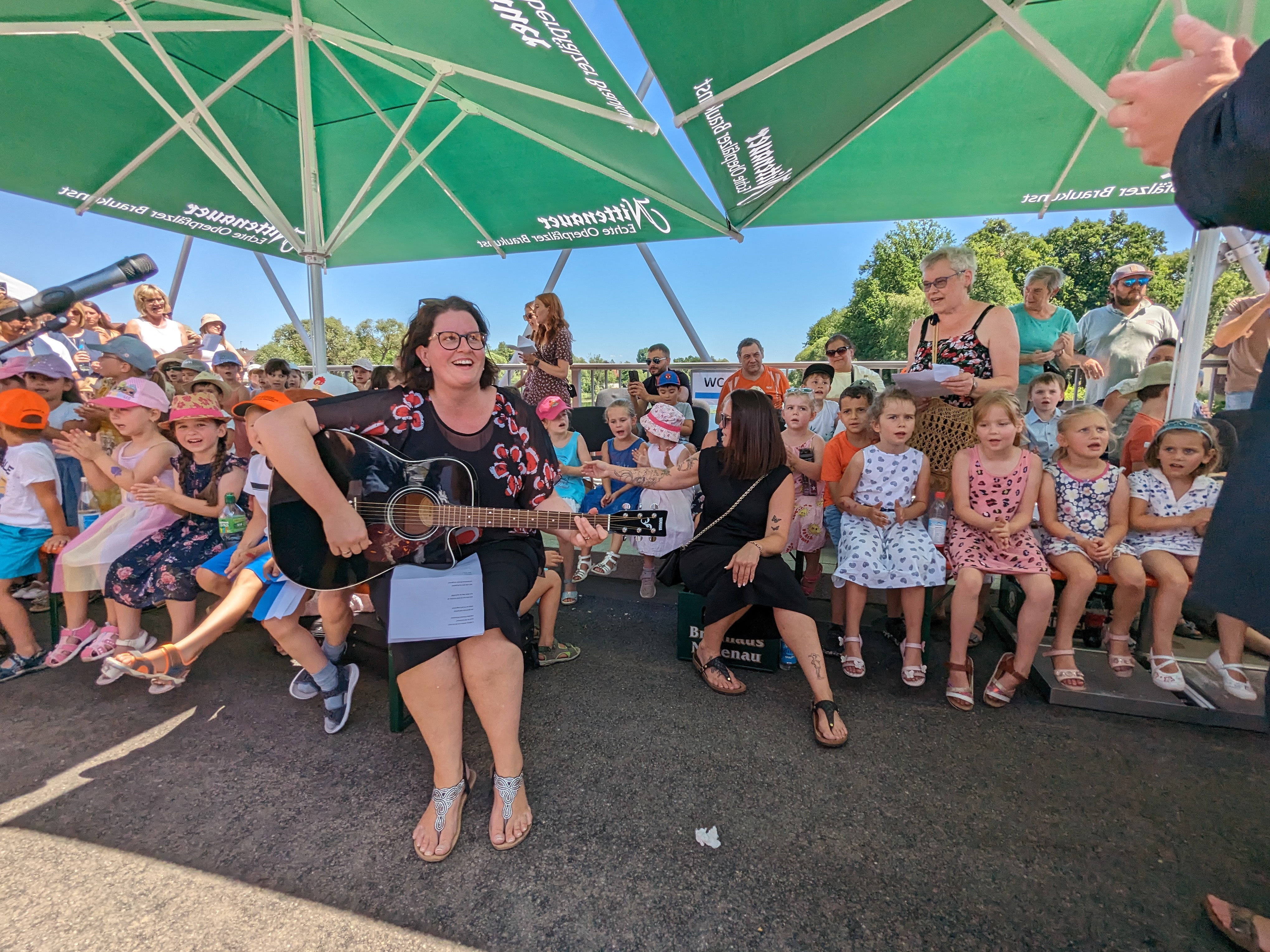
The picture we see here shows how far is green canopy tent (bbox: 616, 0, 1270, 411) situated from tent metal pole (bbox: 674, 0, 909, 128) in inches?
0.5

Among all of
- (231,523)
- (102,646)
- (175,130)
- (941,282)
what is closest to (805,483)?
(941,282)

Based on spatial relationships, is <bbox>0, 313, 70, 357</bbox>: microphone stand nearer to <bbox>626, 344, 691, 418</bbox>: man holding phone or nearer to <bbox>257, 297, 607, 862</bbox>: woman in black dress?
<bbox>257, 297, 607, 862</bbox>: woman in black dress

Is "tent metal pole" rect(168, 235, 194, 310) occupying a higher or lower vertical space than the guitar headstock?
higher

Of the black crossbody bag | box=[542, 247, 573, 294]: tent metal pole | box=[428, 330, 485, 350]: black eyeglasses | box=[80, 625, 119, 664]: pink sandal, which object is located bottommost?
box=[80, 625, 119, 664]: pink sandal

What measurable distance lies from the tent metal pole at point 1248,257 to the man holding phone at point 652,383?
12.4ft

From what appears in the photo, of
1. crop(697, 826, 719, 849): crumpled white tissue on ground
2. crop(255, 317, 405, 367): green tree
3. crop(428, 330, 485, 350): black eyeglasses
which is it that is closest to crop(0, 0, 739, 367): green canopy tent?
crop(428, 330, 485, 350): black eyeglasses

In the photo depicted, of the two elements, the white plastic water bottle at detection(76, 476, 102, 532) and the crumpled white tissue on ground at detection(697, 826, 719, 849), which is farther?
the white plastic water bottle at detection(76, 476, 102, 532)

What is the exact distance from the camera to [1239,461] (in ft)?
3.11

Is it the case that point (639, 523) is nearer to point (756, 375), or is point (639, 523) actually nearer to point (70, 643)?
point (756, 375)

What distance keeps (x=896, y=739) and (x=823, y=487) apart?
188cm

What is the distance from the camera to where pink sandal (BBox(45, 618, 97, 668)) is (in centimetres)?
305

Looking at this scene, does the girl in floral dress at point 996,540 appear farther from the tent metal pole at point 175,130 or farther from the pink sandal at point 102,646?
the tent metal pole at point 175,130

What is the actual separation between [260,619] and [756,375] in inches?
172

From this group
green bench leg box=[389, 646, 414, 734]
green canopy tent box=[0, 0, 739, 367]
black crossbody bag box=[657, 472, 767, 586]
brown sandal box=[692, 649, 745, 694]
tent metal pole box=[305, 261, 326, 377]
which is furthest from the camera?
tent metal pole box=[305, 261, 326, 377]
